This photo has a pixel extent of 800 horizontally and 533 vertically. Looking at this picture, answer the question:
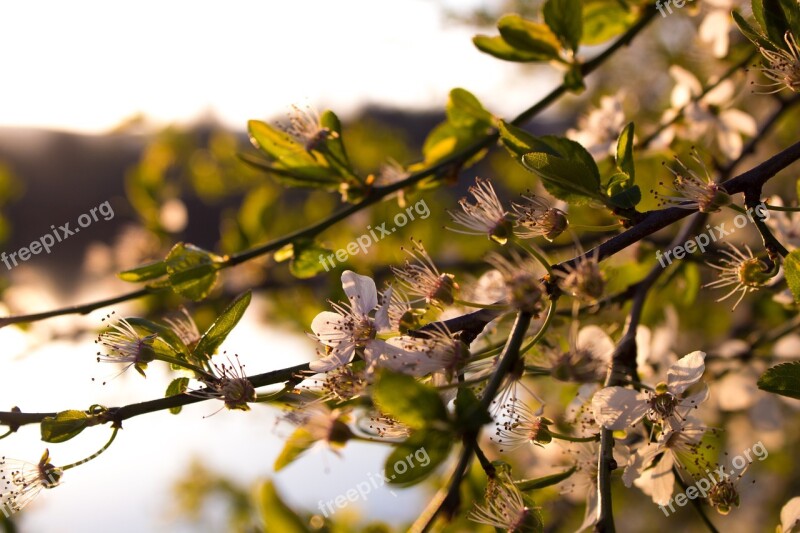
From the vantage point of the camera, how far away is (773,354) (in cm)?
116

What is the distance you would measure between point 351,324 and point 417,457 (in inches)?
6.1

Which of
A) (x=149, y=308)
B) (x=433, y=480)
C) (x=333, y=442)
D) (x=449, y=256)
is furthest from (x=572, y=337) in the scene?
(x=449, y=256)

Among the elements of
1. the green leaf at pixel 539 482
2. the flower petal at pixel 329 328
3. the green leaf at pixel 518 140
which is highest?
the green leaf at pixel 518 140

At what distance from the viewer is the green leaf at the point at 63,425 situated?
0.63 m

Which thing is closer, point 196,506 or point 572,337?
point 572,337

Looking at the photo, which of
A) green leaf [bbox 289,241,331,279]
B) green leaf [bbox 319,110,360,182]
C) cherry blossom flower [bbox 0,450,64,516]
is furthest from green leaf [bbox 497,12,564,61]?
cherry blossom flower [bbox 0,450,64,516]

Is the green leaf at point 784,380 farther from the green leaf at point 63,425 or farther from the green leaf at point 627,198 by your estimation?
the green leaf at point 63,425

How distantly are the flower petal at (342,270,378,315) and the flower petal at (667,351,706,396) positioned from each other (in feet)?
0.99

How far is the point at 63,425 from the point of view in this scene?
0.63 meters

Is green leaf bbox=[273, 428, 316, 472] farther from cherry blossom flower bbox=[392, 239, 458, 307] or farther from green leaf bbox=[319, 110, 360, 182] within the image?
green leaf bbox=[319, 110, 360, 182]

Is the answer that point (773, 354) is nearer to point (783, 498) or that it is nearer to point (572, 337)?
point (572, 337)

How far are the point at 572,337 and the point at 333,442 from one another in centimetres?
23

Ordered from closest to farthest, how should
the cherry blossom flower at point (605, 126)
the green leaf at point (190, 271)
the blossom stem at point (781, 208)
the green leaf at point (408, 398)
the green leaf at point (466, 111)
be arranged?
1. the green leaf at point (408, 398)
2. the blossom stem at point (781, 208)
3. the green leaf at point (190, 271)
4. the green leaf at point (466, 111)
5. the cherry blossom flower at point (605, 126)

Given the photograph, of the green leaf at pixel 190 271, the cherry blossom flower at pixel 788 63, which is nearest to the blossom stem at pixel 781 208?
the cherry blossom flower at pixel 788 63
